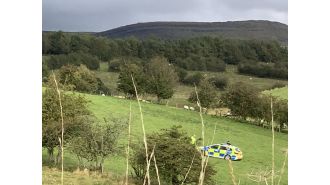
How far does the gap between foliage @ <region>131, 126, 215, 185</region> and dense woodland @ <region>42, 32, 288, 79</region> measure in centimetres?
230

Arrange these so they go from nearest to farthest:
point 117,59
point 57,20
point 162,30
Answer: point 57,20
point 162,30
point 117,59

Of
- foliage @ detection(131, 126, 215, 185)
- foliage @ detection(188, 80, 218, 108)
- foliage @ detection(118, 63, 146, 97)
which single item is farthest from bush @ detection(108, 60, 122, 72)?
foliage @ detection(131, 126, 215, 185)

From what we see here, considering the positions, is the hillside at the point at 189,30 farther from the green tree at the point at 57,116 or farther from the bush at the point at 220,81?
the green tree at the point at 57,116

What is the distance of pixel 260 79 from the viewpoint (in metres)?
12.1

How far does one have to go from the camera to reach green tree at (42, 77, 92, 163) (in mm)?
8266

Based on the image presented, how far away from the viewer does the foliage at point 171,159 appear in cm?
823

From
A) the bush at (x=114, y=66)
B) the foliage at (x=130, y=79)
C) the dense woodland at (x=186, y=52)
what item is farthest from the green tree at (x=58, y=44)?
the foliage at (x=130, y=79)

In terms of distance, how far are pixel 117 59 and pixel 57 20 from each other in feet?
31.1

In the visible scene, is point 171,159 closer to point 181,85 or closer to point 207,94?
point 181,85

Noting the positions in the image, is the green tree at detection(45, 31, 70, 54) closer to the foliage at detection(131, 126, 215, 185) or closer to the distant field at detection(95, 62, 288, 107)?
the distant field at detection(95, 62, 288, 107)

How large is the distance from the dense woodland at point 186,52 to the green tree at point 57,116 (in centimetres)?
115
